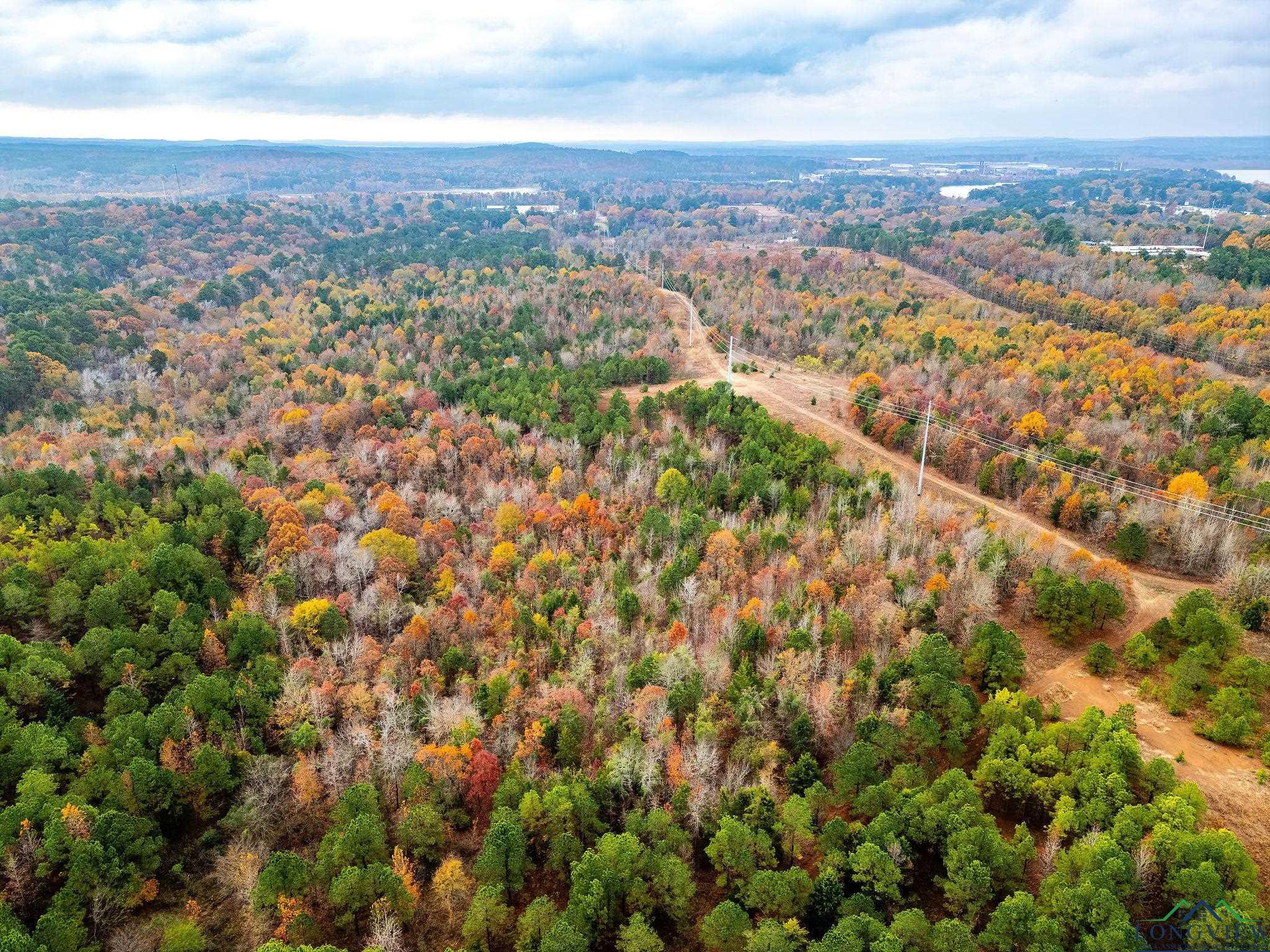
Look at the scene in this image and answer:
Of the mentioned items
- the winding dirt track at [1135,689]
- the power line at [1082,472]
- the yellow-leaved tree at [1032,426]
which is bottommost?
A: the winding dirt track at [1135,689]

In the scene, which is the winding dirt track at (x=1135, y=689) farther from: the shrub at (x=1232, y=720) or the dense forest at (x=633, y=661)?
the shrub at (x=1232, y=720)

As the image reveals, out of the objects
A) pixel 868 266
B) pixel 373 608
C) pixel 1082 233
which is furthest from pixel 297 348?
pixel 1082 233

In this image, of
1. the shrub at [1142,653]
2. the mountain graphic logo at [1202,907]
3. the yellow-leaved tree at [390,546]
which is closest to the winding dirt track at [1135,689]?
the shrub at [1142,653]

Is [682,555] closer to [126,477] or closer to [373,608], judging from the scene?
[373,608]

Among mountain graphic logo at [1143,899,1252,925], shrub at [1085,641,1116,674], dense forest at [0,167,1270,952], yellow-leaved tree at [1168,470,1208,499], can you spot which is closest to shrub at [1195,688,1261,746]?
dense forest at [0,167,1270,952]

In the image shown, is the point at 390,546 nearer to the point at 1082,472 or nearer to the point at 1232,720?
the point at 1232,720

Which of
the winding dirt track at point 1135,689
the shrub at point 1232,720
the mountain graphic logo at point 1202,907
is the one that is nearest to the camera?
the mountain graphic logo at point 1202,907

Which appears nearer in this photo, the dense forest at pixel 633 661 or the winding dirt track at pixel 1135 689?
Answer: the dense forest at pixel 633 661

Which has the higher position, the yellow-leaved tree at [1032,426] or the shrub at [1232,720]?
the yellow-leaved tree at [1032,426]
